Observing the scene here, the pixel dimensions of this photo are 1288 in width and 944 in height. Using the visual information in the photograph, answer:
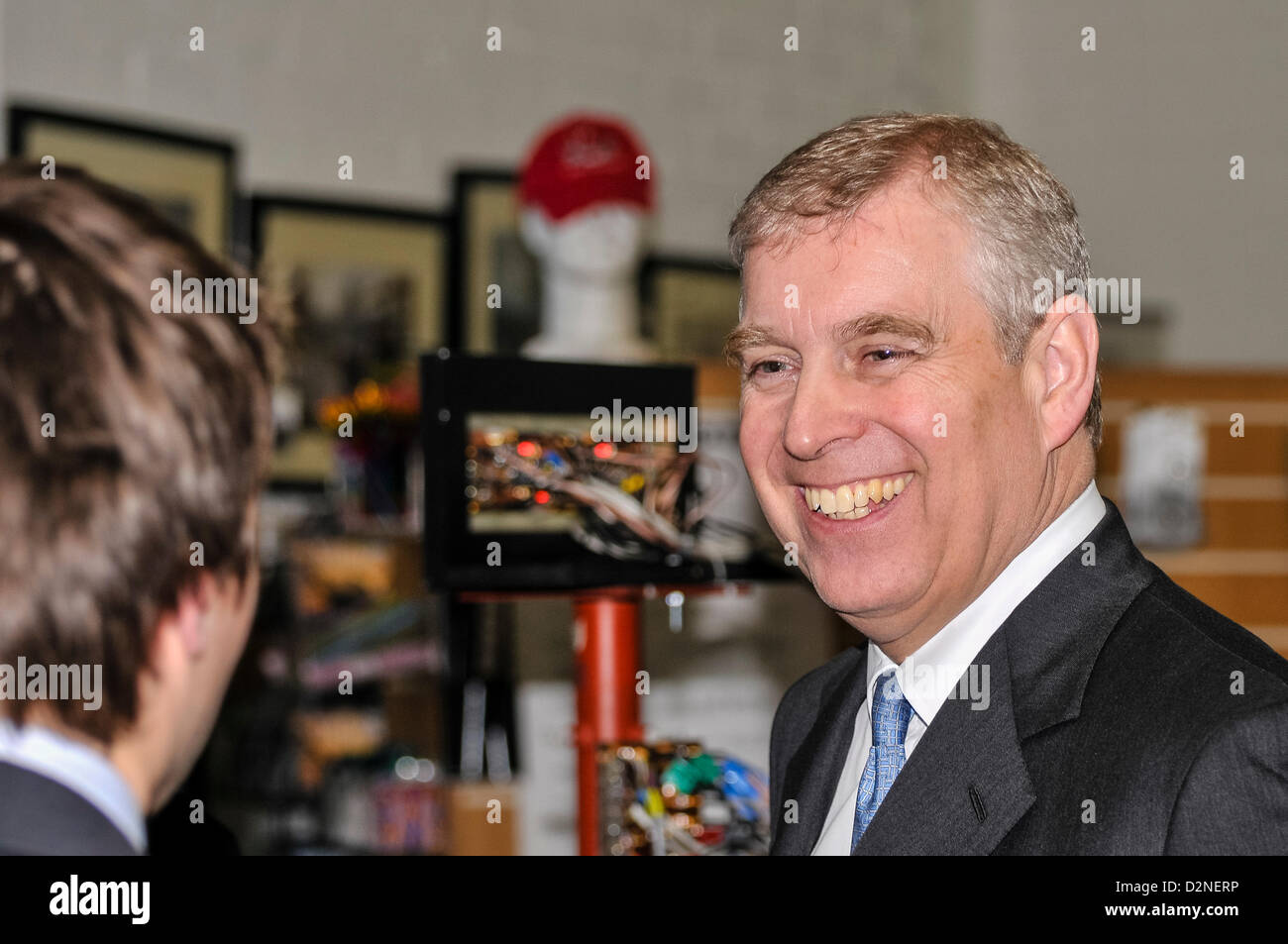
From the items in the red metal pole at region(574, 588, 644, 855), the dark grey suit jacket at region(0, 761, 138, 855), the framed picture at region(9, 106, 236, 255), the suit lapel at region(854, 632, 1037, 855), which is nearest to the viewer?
the dark grey suit jacket at region(0, 761, 138, 855)

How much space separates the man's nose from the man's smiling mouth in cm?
5

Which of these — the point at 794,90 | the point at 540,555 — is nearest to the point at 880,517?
the point at 540,555

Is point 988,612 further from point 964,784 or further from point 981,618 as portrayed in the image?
point 964,784

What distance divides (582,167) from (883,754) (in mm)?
2002

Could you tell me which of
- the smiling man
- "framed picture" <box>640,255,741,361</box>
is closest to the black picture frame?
the smiling man

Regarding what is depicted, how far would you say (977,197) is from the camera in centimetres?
111

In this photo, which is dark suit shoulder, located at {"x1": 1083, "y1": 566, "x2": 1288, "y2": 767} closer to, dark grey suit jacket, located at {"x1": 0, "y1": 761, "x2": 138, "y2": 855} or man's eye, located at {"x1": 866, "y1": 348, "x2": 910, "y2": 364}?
man's eye, located at {"x1": 866, "y1": 348, "x2": 910, "y2": 364}

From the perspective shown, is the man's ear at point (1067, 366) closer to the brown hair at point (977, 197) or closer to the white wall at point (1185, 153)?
the brown hair at point (977, 197)

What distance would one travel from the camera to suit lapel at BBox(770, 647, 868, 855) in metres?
1.31

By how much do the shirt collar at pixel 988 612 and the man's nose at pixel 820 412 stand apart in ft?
0.60

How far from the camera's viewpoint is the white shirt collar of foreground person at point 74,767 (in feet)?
1.82

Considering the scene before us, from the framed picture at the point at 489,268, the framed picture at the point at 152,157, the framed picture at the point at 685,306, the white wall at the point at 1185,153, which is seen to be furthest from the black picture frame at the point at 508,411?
the white wall at the point at 1185,153

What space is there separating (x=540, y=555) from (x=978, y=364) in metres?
0.70
